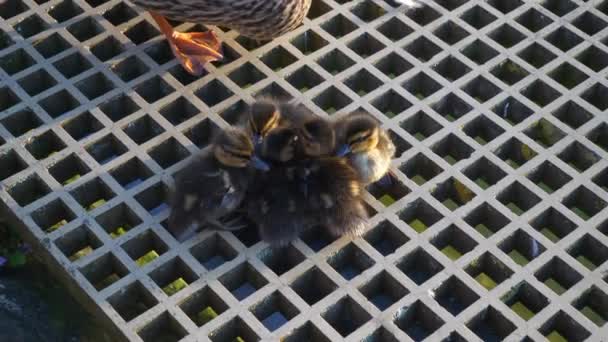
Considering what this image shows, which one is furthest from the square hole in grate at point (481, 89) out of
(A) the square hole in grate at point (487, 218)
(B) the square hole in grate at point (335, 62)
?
(A) the square hole in grate at point (487, 218)

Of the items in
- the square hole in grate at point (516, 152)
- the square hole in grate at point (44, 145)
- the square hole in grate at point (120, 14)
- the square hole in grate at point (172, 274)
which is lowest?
the square hole in grate at point (516, 152)

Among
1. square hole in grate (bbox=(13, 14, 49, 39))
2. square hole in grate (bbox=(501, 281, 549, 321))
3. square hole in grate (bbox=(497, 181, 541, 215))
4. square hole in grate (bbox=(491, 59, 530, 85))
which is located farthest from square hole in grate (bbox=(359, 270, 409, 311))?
square hole in grate (bbox=(13, 14, 49, 39))

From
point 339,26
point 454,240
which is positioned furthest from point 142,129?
point 454,240

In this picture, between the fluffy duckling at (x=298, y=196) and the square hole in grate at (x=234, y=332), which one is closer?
the square hole in grate at (x=234, y=332)

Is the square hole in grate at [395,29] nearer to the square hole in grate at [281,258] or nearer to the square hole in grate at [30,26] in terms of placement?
the square hole in grate at [281,258]

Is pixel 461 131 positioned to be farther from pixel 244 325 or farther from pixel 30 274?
pixel 30 274

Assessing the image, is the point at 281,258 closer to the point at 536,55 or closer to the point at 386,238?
the point at 386,238

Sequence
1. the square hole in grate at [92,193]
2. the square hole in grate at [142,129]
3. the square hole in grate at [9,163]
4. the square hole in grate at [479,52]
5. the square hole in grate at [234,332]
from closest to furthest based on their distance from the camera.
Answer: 1. the square hole in grate at [234,332]
2. the square hole in grate at [92,193]
3. the square hole in grate at [9,163]
4. the square hole in grate at [142,129]
5. the square hole in grate at [479,52]
